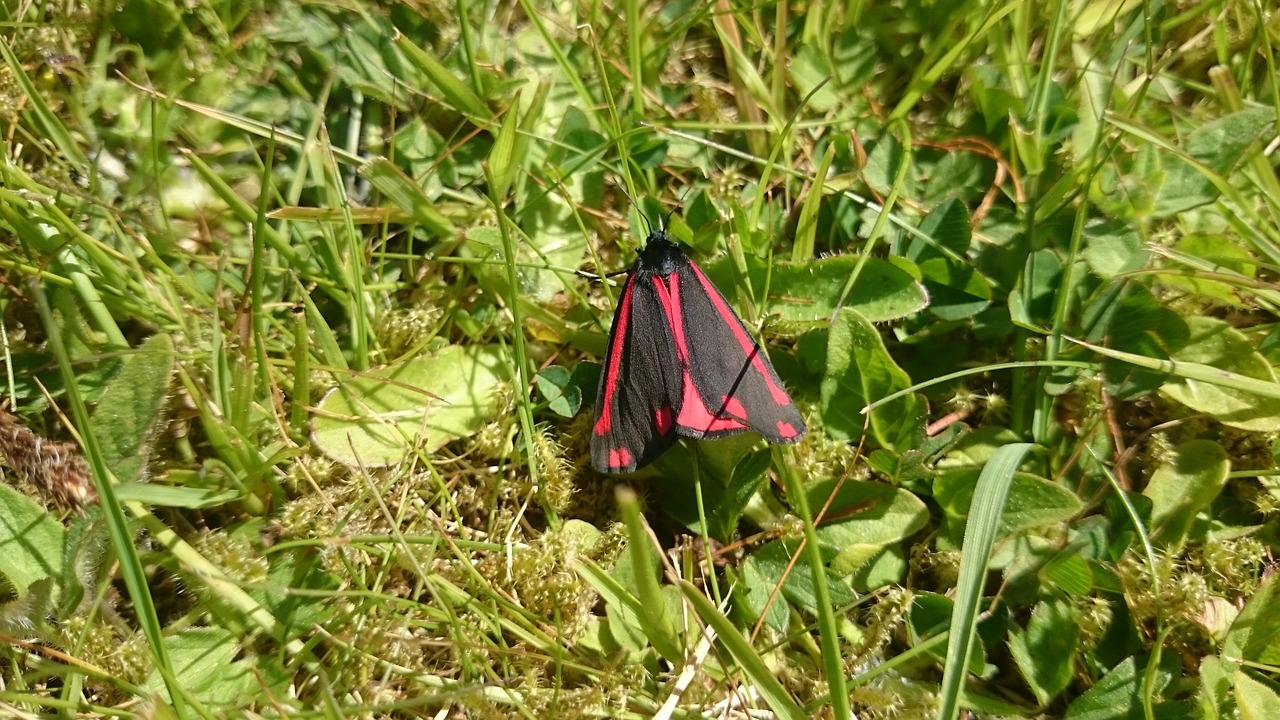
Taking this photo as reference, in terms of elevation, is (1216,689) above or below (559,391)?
below

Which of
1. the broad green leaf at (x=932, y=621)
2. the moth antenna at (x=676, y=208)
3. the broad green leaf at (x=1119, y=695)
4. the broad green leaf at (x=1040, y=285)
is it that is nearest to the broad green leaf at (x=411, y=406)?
the moth antenna at (x=676, y=208)

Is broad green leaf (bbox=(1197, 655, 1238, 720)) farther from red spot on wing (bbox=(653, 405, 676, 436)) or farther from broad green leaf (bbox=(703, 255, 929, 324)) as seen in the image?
red spot on wing (bbox=(653, 405, 676, 436))

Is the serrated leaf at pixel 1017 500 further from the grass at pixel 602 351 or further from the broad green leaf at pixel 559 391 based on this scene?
the broad green leaf at pixel 559 391

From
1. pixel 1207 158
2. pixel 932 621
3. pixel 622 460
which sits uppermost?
pixel 1207 158

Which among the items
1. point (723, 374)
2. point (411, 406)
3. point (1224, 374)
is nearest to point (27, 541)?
point (411, 406)

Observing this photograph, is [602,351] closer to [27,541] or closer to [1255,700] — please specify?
[27,541]

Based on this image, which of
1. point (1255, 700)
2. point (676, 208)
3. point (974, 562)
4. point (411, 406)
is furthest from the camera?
point (676, 208)
